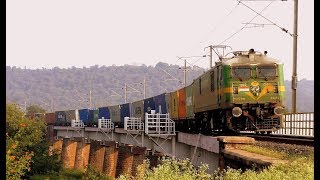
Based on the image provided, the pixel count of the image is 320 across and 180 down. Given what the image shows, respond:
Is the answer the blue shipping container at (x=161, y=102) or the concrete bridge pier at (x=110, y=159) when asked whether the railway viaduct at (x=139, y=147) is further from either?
the blue shipping container at (x=161, y=102)

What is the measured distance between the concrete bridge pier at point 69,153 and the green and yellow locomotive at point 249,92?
52.7 m

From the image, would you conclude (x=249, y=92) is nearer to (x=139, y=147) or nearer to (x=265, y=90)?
(x=265, y=90)

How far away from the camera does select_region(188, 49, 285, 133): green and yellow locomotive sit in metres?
22.5

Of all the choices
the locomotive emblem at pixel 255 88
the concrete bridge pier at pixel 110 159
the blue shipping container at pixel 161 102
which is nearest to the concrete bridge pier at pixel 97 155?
the concrete bridge pier at pixel 110 159

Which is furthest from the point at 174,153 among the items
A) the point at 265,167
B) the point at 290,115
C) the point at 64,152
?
the point at 64,152

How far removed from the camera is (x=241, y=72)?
2322 centimetres

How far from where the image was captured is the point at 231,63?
23.2m

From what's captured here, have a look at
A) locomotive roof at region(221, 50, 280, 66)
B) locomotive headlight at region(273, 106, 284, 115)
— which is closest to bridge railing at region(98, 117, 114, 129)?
locomotive roof at region(221, 50, 280, 66)

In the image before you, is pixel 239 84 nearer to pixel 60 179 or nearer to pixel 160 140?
pixel 160 140

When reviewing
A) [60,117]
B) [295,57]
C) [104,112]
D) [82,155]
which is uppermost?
[295,57]

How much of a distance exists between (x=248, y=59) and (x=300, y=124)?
4.23 m

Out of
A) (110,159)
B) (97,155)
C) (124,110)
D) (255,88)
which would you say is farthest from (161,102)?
(97,155)

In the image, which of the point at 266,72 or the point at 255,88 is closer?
the point at 255,88

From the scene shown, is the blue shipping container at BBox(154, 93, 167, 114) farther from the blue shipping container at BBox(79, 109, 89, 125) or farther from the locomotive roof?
the blue shipping container at BBox(79, 109, 89, 125)
